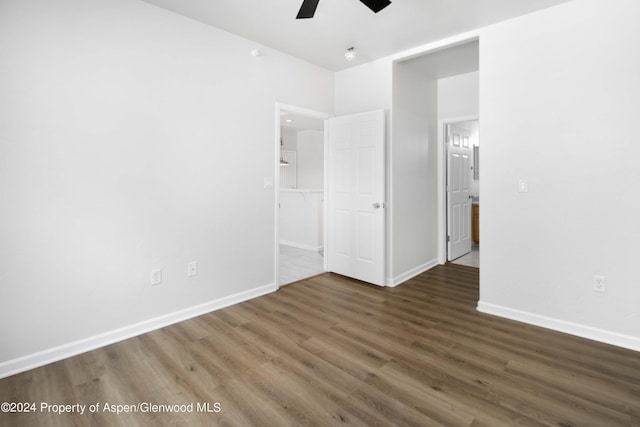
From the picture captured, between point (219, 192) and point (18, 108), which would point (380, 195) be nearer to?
point (219, 192)

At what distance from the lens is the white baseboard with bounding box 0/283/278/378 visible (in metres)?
2.05

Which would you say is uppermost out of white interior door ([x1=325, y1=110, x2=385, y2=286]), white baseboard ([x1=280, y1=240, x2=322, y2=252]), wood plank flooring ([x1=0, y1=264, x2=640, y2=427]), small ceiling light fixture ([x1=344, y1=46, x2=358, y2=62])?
small ceiling light fixture ([x1=344, y1=46, x2=358, y2=62])

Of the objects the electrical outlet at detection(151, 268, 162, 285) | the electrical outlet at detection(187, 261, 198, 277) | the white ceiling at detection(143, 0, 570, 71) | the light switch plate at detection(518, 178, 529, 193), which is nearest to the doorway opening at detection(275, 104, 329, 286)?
the white ceiling at detection(143, 0, 570, 71)

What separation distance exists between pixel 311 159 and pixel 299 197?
1.49 m

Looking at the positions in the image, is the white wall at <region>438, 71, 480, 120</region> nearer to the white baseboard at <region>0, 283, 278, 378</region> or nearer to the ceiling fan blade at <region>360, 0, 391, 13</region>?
the ceiling fan blade at <region>360, 0, 391, 13</region>

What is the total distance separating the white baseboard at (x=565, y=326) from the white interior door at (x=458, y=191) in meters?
1.88

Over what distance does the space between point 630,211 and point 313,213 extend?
4152 millimetres

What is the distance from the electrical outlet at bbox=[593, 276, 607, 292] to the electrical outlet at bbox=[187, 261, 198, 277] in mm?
3422

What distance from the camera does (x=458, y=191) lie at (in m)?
4.95

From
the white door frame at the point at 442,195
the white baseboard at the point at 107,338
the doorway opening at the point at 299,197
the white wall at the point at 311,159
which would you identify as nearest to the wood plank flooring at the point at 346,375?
the white baseboard at the point at 107,338

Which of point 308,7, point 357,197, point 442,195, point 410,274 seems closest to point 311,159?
point 442,195

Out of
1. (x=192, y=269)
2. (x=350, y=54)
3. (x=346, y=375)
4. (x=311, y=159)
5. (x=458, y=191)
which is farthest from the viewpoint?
(x=311, y=159)

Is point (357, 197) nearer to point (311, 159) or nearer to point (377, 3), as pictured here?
point (377, 3)

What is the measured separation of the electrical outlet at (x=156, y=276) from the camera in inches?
104
